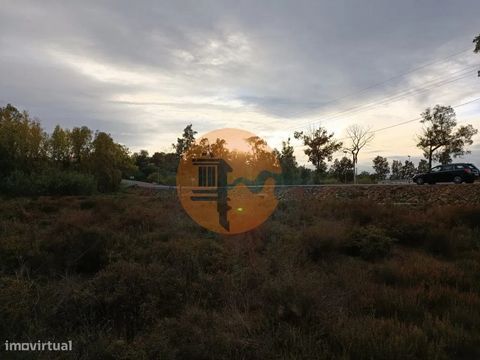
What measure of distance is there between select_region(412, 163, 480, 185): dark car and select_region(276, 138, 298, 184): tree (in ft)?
64.2

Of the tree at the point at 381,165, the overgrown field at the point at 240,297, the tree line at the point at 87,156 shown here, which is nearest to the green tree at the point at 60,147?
the tree line at the point at 87,156

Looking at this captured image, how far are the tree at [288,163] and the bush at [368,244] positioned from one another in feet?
108

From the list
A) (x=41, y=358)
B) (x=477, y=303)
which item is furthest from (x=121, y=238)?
(x=477, y=303)

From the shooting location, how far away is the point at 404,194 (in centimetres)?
1786

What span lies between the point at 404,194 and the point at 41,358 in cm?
1823

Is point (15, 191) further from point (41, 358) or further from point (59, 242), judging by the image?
point (41, 358)

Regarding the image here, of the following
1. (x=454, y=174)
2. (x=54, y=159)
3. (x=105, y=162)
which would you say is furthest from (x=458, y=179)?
(x=54, y=159)

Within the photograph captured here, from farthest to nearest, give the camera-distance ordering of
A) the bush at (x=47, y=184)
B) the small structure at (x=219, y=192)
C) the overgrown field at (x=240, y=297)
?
the bush at (x=47, y=184) < the small structure at (x=219, y=192) < the overgrown field at (x=240, y=297)

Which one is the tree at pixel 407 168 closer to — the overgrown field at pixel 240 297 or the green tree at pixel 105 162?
the green tree at pixel 105 162

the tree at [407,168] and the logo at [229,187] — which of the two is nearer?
the logo at [229,187]

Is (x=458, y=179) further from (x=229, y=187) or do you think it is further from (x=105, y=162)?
(x=105, y=162)

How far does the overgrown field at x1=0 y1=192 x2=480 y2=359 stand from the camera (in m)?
3.89

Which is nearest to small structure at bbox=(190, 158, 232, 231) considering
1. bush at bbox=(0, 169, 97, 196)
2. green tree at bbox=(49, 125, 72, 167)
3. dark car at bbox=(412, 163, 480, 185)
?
bush at bbox=(0, 169, 97, 196)

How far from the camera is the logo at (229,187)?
13.1 metres
